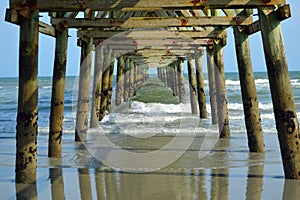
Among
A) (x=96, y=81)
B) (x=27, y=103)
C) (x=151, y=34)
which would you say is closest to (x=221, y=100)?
(x=151, y=34)

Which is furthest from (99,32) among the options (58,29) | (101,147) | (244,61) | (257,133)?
(257,133)

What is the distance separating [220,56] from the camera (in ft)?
28.5

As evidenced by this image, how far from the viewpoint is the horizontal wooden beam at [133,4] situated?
4633 millimetres

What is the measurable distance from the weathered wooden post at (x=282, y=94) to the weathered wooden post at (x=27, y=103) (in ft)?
8.62

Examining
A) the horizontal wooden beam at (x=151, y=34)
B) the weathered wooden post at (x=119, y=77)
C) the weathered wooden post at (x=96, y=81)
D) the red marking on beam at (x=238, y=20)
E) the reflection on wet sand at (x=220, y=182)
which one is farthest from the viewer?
the weathered wooden post at (x=119, y=77)

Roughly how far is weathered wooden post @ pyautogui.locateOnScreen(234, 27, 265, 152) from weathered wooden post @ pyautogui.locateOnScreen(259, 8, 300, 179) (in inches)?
71.0

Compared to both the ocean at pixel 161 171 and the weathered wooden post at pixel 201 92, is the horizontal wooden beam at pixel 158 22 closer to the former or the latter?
the ocean at pixel 161 171

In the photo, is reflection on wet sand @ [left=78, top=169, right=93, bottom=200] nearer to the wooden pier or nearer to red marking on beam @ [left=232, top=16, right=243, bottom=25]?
the wooden pier

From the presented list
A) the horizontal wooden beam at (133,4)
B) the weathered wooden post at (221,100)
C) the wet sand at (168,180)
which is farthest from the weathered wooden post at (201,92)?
the horizontal wooden beam at (133,4)

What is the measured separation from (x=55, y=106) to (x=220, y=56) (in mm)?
3935

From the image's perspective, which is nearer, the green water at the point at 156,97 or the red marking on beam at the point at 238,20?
the red marking on beam at the point at 238,20

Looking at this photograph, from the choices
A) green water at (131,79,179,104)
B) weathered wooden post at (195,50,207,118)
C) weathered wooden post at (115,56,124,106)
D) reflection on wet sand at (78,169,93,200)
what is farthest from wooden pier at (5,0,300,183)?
green water at (131,79,179,104)

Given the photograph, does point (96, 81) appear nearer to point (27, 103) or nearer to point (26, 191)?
point (27, 103)

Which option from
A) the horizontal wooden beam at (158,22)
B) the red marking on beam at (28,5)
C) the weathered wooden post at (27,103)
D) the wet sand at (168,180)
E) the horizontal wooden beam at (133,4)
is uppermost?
the horizontal wooden beam at (158,22)
